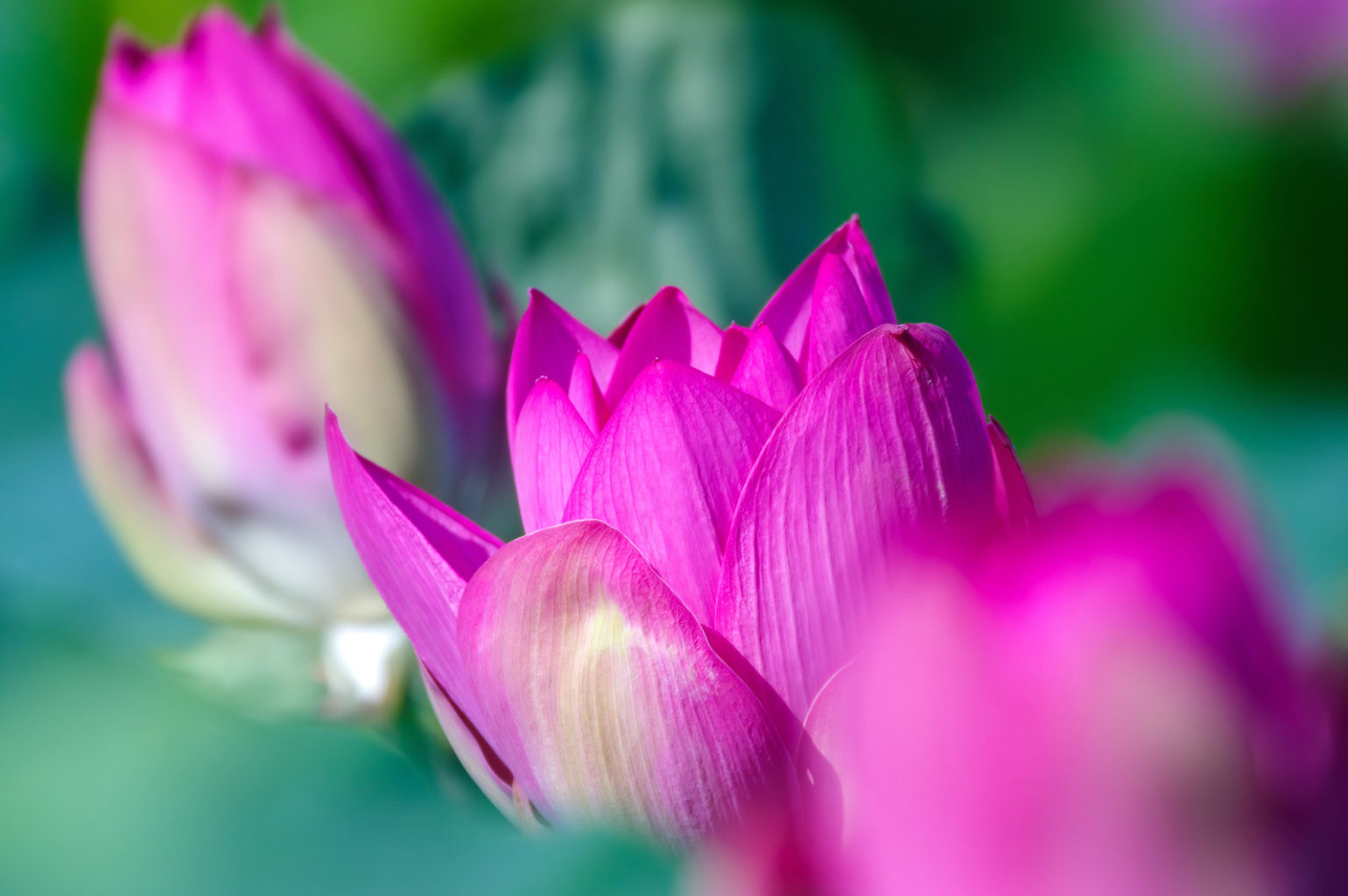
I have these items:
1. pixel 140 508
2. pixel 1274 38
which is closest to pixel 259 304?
pixel 140 508

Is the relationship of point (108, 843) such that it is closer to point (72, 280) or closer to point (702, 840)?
point (702, 840)

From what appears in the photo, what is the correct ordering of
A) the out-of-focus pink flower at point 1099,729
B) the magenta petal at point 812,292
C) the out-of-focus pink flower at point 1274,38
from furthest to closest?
the out-of-focus pink flower at point 1274,38, the magenta petal at point 812,292, the out-of-focus pink flower at point 1099,729

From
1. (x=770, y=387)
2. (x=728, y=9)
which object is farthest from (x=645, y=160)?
(x=770, y=387)

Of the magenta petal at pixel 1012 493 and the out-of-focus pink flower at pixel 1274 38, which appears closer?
the magenta petal at pixel 1012 493

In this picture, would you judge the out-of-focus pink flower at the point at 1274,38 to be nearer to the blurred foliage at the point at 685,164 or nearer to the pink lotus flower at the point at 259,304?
the blurred foliage at the point at 685,164

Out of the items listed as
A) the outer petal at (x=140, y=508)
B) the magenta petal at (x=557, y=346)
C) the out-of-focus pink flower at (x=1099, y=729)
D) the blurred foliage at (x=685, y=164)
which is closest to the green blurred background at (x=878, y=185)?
the blurred foliage at (x=685, y=164)

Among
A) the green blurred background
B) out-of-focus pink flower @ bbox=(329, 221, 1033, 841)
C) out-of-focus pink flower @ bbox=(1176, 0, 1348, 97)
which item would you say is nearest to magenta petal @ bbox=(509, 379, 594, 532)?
out-of-focus pink flower @ bbox=(329, 221, 1033, 841)

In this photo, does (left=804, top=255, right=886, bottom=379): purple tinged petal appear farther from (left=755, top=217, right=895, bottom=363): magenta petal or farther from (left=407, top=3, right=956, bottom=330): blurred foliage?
(left=407, top=3, right=956, bottom=330): blurred foliage
